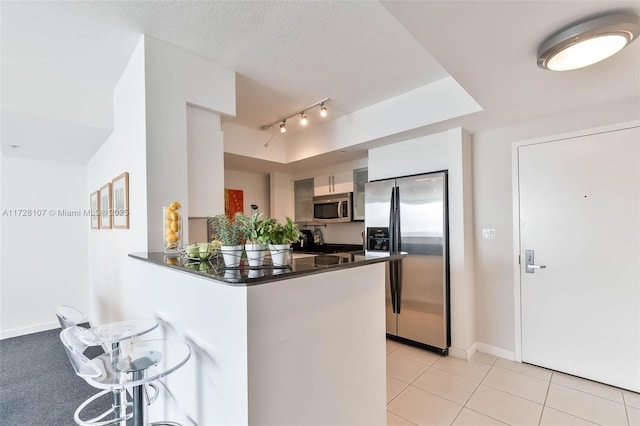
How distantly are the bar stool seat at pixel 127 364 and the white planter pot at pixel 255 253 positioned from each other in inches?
21.1

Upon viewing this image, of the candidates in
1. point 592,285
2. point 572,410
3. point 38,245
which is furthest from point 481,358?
point 38,245

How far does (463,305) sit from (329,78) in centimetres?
251

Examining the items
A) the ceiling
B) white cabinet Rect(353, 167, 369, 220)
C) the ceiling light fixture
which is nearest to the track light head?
the ceiling light fixture

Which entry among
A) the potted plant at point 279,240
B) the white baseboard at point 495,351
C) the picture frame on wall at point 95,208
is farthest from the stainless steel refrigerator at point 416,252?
the picture frame on wall at point 95,208

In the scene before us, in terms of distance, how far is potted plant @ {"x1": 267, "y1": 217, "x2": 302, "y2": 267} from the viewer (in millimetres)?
1325

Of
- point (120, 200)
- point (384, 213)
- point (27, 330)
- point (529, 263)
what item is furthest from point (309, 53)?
point (27, 330)

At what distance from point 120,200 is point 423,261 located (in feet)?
9.53

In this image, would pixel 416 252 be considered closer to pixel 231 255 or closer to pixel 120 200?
pixel 231 255

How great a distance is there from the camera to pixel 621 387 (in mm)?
2252

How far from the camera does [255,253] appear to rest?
133 cm

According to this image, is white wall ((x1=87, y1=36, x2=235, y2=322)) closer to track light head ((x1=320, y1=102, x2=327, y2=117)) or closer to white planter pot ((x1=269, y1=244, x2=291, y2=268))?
track light head ((x1=320, y1=102, x2=327, y2=117))

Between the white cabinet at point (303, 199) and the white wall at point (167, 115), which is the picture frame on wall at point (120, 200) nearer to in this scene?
the white wall at point (167, 115)

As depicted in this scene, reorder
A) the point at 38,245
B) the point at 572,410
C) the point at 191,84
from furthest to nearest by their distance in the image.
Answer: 1. the point at 38,245
2. the point at 191,84
3. the point at 572,410

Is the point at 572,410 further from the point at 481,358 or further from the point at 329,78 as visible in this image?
the point at 329,78
